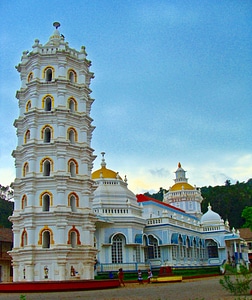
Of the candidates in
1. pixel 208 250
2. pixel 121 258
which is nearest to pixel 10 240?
Answer: pixel 121 258

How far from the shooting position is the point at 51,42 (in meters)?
32.5

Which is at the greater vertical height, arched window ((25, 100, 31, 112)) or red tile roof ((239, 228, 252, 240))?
arched window ((25, 100, 31, 112))

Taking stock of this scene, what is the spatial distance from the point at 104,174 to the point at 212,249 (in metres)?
18.9

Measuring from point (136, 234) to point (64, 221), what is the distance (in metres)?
12.1

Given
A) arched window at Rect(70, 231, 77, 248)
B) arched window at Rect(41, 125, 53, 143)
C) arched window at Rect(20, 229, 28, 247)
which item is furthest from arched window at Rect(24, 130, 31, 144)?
arched window at Rect(70, 231, 77, 248)

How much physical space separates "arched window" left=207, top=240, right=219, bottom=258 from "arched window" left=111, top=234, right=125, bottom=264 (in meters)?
17.8

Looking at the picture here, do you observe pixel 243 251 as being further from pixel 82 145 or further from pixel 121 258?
pixel 82 145

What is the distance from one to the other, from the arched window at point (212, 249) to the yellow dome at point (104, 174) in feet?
55.5

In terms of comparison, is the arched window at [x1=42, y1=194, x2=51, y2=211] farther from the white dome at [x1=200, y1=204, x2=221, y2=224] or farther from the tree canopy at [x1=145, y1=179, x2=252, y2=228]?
the tree canopy at [x1=145, y1=179, x2=252, y2=228]

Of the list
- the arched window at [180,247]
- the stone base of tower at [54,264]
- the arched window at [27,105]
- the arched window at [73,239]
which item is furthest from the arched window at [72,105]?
the arched window at [180,247]

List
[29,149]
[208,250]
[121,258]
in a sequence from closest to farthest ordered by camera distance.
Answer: [29,149] < [121,258] < [208,250]

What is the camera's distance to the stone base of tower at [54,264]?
2633cm

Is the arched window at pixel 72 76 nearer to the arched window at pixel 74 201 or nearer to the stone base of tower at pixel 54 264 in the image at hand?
the arched window at pixel 74 201

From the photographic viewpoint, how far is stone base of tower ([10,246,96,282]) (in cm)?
2633
